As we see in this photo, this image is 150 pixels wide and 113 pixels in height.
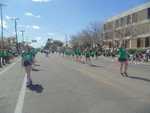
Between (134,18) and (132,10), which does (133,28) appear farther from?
(132,10)

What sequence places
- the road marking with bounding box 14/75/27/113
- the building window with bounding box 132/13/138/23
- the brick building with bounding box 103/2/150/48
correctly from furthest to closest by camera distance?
the building window with bounding box 132/13/138/23, the brick building with bounding box 103/2/150/48, the road marking with bounding box 14/75/27/113

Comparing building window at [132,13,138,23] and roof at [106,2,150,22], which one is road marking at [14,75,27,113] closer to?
A: roof at [106,2,150,22]

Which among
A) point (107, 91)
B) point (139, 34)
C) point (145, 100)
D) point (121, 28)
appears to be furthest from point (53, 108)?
point (121, 28)

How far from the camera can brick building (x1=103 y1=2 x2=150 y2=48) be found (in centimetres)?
9956

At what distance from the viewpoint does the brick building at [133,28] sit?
99.6 m

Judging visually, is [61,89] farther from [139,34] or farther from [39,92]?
[139,34]

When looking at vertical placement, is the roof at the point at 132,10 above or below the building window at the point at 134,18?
above

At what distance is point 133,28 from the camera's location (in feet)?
347

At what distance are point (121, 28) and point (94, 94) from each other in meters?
101

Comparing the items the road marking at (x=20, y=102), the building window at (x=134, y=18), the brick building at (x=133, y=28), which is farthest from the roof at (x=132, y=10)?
the road marking at (x=20, y=102)

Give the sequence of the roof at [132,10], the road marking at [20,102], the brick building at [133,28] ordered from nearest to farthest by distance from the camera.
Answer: the road marking at [20,102] → the brick building at [133,28] → the roof at [132,10]

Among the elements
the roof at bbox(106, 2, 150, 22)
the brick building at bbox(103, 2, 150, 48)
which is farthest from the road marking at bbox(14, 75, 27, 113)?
the roof at bbox(106, 2, 150, 22)

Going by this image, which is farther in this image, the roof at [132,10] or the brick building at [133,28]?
the roof at [132,10]

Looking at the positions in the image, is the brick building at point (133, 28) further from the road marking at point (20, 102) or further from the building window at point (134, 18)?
the road marking at point (20, 102)
